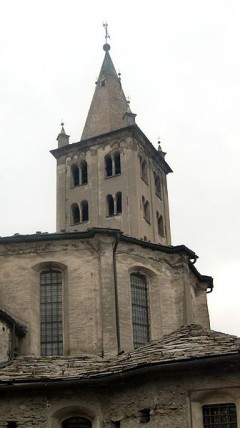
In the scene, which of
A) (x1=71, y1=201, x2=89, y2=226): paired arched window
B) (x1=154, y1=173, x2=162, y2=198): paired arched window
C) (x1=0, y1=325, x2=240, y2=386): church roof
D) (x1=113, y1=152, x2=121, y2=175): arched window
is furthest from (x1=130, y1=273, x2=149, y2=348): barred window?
(x1=154, y1=173, x2=162, y2=198): paired arched window

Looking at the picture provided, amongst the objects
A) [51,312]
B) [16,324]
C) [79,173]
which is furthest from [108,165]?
[16,324]

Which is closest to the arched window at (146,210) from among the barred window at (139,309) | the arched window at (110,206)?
the arched window at (110,206)

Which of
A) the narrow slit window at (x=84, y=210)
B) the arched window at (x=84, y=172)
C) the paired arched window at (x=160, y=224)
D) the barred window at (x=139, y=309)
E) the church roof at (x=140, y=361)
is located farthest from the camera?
the paired arched window at (x=160, y=224)

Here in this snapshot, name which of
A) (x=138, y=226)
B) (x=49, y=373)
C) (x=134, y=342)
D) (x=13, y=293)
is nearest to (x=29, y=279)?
(x=13, y=293)

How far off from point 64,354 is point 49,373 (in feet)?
22.6

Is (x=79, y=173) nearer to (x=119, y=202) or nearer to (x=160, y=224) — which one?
(x=119, y=202)

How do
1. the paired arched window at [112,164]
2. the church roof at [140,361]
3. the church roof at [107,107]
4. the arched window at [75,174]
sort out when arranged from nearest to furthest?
the church roof at [140,361]
the paired arched window at [112,164]
the arched window at [75,174]
the church roof at [107,107]

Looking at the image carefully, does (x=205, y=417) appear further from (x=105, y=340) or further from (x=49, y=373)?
(x=105, y=340)

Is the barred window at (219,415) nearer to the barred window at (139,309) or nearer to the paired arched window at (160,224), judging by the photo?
the barred window at (139,309)

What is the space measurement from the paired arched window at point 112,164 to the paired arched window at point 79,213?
10.4 ft

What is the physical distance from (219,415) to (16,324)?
10491 millimetres

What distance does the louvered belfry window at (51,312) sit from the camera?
26250 millimetres

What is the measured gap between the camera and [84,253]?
27344 millimetres

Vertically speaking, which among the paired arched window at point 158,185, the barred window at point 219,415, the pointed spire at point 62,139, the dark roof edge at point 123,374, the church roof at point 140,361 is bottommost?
the barred window at point 219,415
